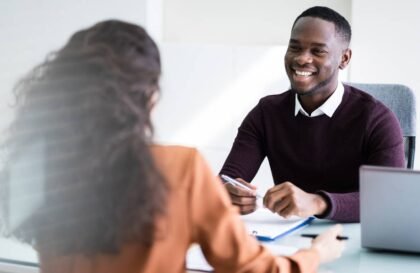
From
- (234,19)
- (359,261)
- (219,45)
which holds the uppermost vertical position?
(234,19)

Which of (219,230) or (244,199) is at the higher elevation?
(219,230)

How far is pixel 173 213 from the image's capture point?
0.90m

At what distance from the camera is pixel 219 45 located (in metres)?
3.15

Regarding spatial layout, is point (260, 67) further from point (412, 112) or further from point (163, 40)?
point (412, 112)

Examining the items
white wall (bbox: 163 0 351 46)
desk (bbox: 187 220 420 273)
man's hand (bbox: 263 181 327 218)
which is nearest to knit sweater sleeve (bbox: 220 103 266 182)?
man's hand (bbox: 263 181 327 218)

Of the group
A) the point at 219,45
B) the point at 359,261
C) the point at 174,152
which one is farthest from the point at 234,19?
the point at 174,152

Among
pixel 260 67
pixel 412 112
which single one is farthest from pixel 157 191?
pixel 260 67

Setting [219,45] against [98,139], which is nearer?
[98,139]

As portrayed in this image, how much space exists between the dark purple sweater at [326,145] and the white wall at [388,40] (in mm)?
1063

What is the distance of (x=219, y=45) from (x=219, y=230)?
231 cm

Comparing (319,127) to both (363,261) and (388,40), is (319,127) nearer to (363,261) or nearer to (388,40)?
(363,261)

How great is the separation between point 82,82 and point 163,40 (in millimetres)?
2593

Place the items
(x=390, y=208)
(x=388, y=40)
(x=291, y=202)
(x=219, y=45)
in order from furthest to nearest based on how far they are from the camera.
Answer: (x=219, y=45)
(x=388, y=40)
(x=291, y=202)
(x=390, y=208)

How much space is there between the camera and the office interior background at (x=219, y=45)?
9.48ft
